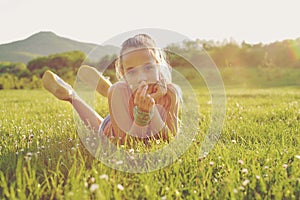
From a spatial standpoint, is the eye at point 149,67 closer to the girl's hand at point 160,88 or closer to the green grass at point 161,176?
the girl's hand at point 160,88

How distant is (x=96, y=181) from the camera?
2.44 m

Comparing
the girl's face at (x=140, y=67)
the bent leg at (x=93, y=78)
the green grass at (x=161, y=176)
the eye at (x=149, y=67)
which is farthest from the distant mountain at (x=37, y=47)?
the green grass at (x=161, y=176)

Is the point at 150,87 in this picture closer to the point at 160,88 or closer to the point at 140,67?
the point at 160,88

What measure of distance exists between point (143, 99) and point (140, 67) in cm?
51

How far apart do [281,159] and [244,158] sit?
352mm

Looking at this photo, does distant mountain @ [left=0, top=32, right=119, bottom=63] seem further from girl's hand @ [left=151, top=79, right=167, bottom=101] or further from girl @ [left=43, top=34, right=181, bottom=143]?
girl's hand @ [left=151, top=79, right=167, bottom=101]

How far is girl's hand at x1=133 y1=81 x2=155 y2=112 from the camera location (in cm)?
337

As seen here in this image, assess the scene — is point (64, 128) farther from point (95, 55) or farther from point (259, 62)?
point (259, 62)

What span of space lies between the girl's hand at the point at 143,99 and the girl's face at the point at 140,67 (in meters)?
0.23

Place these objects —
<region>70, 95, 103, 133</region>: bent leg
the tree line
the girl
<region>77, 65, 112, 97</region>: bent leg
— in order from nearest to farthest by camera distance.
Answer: the girl, <region>70, 95, 103, 133</region>: bent leg, <region>77, 65, 112, 97</region>: bent leg, the tree line

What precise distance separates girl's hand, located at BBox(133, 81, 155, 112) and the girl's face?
0.23 m

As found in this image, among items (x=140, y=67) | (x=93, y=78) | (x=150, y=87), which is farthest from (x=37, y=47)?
(x=150, y=87)

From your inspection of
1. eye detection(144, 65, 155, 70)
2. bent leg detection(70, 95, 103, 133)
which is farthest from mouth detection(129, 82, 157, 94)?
bent leg detection(70, 95, 103, 133)

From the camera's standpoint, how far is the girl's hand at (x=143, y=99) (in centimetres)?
337
